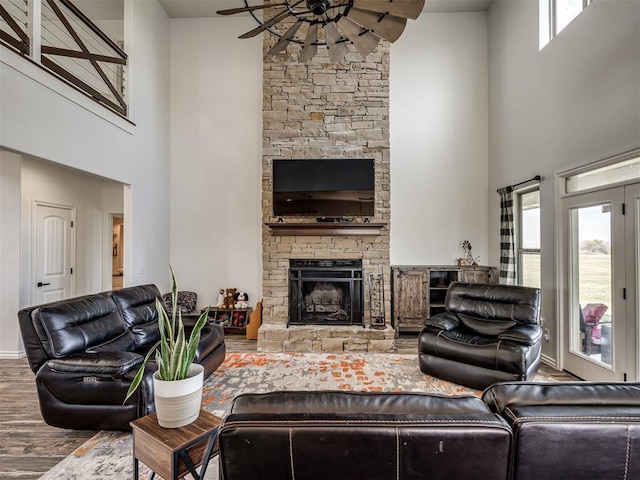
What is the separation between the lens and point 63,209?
4898 mm

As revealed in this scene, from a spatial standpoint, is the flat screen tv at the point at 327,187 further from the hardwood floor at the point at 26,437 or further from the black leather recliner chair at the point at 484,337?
the hardwood floor at the point at 26,437

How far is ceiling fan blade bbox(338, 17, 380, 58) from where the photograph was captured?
236cm

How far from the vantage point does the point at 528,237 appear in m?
4.46

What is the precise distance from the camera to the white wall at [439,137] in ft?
17.7

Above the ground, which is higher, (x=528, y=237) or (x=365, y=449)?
(x=528, y=237)

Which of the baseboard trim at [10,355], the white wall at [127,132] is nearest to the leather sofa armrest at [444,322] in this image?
the white wall at [127,132]

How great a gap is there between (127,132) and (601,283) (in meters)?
5.87

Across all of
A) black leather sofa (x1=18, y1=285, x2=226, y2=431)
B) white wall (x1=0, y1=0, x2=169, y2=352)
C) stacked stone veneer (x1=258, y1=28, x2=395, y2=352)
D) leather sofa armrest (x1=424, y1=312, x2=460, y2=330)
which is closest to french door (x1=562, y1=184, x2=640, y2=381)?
leather sofa armrest (x1=424, y1=312, x2=460, y2=330)

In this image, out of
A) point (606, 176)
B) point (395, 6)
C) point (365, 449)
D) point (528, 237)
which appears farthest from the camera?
point (528, 237)

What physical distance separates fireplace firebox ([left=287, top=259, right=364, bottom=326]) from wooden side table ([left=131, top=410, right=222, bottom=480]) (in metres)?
3.22

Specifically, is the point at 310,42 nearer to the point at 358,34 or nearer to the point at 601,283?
the point at 358,34

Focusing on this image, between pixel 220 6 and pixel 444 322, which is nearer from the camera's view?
pixel 444 322

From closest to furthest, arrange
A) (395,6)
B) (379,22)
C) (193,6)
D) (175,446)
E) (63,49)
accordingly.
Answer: (175,446) < (395,6) < (379,22) < (63,49) < (193,6)

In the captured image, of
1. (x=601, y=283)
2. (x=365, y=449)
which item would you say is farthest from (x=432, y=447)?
(x=601, y=283)
